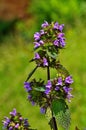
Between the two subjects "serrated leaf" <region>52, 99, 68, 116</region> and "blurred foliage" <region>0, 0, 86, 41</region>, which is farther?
"blurred foliage" <region>0, 0, 86, 41</region>

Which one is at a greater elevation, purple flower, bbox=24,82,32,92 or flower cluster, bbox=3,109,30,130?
purple flower, bbox=24,82,32,92

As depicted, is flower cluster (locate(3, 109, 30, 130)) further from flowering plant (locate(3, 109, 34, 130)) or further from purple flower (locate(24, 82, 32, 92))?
purple flower (locate(24, 82, 32, 92))


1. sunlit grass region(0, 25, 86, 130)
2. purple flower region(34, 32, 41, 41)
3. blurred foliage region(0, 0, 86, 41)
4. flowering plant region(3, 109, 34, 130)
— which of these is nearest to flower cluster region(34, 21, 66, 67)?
purple flower region(34, 32, 41, 41)

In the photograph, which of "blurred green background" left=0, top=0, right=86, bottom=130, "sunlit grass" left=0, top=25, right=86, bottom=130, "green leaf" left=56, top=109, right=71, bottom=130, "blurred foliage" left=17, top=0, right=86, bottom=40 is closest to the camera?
"green leaf" left=56, top=109, right=71, bottom=130

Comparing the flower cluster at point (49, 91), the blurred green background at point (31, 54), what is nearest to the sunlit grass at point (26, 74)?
the blurred green background at point (31, 54)

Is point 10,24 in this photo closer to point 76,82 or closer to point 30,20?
point 30,20

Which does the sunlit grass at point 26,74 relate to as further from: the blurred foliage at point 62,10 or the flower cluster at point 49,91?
the flower cluster at point 49,91

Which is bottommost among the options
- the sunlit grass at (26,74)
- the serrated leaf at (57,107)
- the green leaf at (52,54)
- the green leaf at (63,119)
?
the green leaf at (63,119)

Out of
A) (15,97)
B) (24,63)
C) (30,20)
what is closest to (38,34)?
(15,97)
